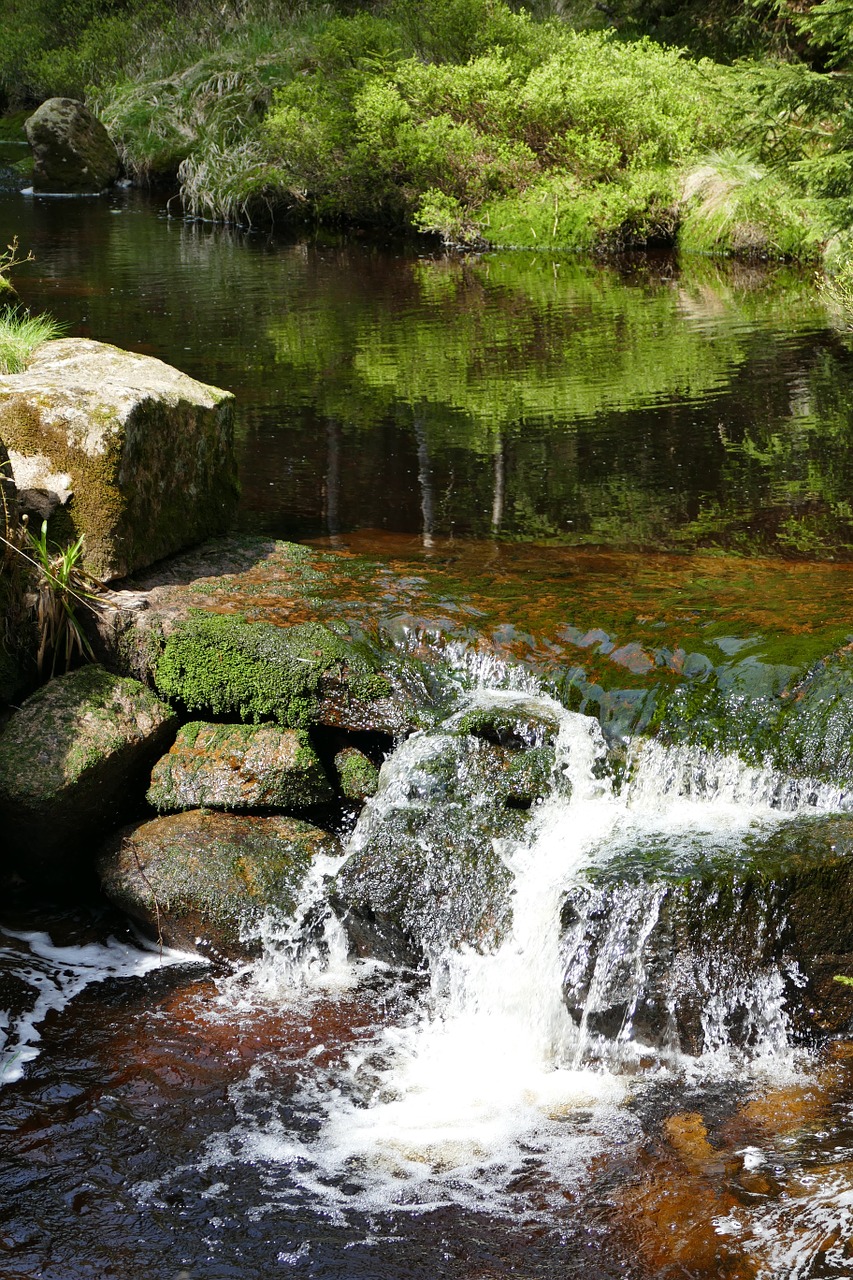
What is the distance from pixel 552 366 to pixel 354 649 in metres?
8.08

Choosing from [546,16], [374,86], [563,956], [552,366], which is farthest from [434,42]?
[563,956]

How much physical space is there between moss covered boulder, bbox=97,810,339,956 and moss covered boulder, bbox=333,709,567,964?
0.32 meters

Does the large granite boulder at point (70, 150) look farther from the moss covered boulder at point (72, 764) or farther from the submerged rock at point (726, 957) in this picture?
the submerged rock at point (726, 957)

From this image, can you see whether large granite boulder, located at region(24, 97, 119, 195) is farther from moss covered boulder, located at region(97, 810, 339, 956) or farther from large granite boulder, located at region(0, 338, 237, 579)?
moss covered boulder, located at region(97, 810, 339, 956)

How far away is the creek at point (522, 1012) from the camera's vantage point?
442 centimetres

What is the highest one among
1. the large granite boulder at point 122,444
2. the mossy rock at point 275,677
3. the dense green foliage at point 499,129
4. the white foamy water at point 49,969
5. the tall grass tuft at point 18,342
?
the dense green foliage at point 499,129

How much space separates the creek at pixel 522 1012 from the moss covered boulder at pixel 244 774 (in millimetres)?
394

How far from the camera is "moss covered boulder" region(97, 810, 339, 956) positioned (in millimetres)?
6301

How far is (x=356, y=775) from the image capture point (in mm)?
6969

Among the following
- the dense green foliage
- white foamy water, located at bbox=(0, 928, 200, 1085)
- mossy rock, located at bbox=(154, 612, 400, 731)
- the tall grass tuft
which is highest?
the dense green foliage

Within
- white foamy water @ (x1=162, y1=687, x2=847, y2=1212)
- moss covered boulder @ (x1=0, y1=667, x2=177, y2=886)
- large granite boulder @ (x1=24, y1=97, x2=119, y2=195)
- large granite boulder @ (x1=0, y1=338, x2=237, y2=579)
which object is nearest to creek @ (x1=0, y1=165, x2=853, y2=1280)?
white foamy water @ (x1=162, y1=687, x2=847, y2=1212)

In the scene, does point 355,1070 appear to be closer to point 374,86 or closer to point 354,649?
point 354,649

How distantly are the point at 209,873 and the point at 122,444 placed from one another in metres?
2.60

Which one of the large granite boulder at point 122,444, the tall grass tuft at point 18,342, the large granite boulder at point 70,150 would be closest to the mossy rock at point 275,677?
the large granite boulder at point 122,444
